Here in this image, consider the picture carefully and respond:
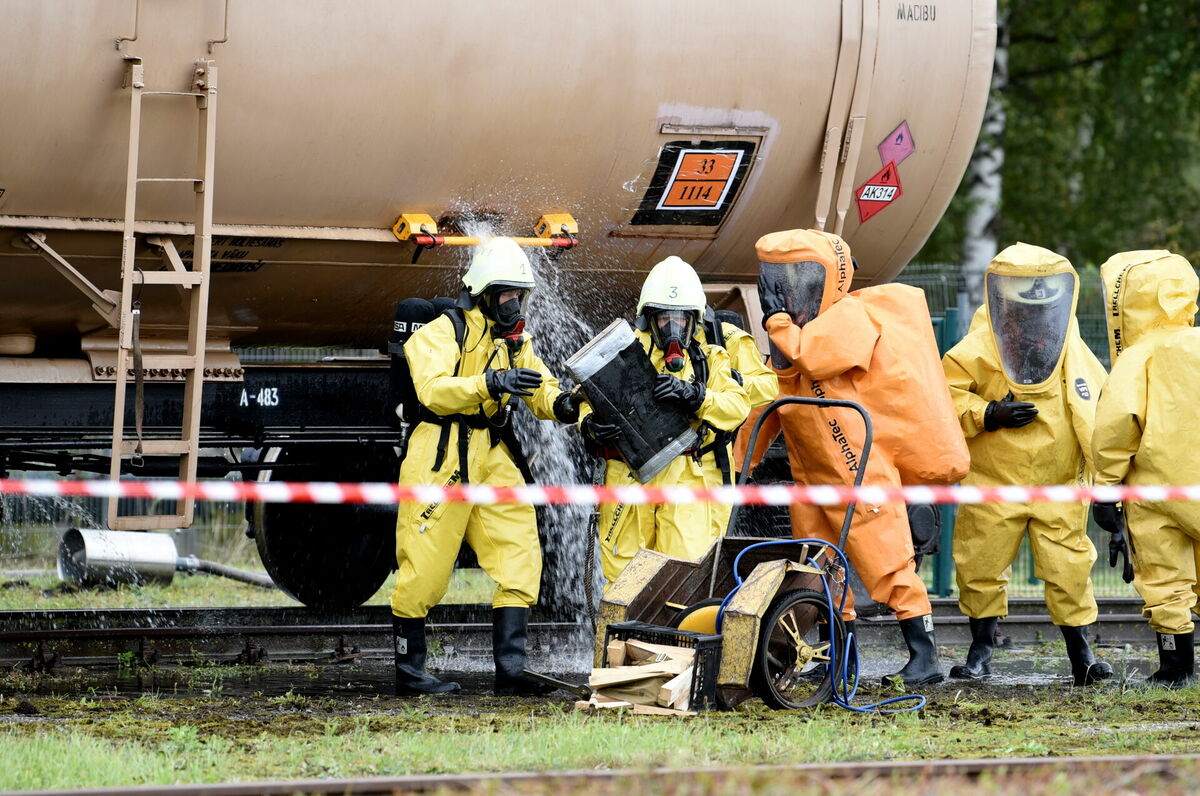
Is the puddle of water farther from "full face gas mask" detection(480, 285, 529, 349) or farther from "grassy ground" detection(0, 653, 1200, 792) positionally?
"full face gas mask" detection(480, 285, 529, 349)

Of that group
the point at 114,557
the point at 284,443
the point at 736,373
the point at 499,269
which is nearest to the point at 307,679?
the point at 284,443

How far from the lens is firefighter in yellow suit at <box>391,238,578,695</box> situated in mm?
6863

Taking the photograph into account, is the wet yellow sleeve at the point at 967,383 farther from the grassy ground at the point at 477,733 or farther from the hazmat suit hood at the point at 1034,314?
the grassy ground at the point at 477,733

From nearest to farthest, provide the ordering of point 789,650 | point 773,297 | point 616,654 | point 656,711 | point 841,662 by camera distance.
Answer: point 656,711
point 616,654
point 789,650
point 841,662
point 773,297

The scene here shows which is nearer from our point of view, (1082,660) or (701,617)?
(701,617)

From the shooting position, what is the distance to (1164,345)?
7.02 meters

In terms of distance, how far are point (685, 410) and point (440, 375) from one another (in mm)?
1060

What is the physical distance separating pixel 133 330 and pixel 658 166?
2.53m

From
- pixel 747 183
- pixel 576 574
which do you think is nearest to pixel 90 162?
pixel 747 183

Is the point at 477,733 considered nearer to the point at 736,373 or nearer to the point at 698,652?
the point at 698,652

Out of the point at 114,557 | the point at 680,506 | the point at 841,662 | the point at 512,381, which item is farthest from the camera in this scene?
the point at 114,557

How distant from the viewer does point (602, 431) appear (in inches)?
269

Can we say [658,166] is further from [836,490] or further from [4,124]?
[4,124]

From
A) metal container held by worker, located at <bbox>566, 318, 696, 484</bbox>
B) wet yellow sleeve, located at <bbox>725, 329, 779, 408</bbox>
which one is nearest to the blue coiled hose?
metal container held by worker, located at <bbox>566, 318, 696, 484</bbox>
